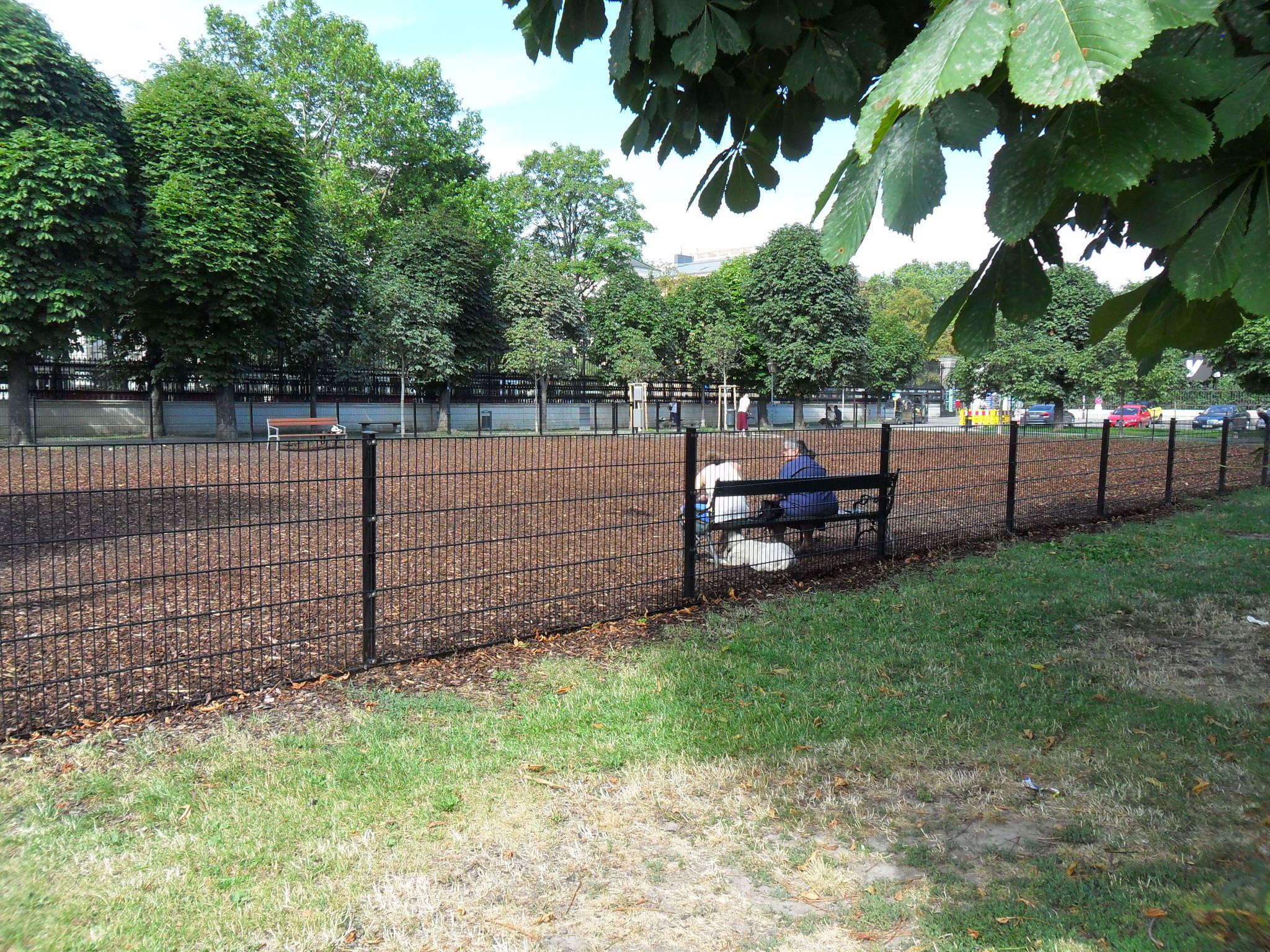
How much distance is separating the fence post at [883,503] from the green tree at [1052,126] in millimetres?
5946

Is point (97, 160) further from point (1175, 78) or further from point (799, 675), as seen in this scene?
point (1175, 78)

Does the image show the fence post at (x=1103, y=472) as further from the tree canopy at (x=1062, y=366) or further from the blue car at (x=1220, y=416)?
the tree canopy at (x=1062, y=366)

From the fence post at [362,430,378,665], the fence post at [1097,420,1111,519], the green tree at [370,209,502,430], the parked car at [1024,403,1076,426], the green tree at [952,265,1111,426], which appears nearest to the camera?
the fence post at [362,430,378,665]

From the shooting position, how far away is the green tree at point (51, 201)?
2052cm

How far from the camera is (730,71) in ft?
11.0

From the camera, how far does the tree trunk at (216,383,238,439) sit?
2630 cm

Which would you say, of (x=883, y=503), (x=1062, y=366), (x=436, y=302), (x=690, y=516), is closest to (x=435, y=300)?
(x=436, y=302)

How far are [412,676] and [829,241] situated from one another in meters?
4.43

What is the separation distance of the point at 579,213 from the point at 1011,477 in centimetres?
4707

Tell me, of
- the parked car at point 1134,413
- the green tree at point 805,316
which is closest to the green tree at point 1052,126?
the green tree at point 805,316

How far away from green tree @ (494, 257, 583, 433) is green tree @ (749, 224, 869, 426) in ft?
38.1

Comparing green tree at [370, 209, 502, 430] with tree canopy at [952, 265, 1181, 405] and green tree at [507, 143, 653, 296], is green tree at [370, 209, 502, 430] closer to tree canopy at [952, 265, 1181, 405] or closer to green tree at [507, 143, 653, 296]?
green tree at [507, 143, 653, 296]

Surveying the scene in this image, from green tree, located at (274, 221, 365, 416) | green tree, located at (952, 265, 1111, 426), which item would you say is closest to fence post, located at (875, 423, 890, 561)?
green tree, located at (274, 221, 365, 416)

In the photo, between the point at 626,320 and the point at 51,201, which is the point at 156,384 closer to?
the point at 51,201
